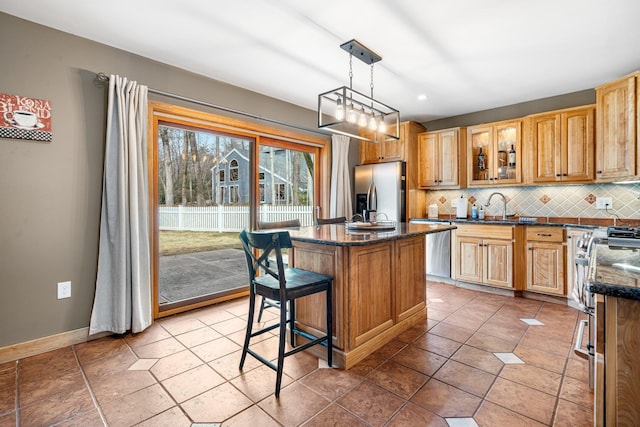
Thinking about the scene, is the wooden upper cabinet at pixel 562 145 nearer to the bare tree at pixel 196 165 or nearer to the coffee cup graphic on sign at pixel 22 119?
the bare tree at pixel 196 165

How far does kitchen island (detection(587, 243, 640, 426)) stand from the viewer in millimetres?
981

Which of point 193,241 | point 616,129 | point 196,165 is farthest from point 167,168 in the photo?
point 616,129

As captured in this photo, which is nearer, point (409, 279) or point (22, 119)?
point (22, 119)

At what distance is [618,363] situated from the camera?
1.01 m

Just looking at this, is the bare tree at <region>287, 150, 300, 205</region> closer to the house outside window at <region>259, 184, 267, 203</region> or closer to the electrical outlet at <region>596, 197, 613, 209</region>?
the house outside window at <region>259, 184, 267, 203</region>

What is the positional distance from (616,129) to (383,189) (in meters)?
2.65

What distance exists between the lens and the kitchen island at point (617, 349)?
981mm

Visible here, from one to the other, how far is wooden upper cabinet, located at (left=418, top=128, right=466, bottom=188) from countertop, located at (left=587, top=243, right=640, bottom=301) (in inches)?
127

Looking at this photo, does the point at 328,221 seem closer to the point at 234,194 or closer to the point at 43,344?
the point at 234,194

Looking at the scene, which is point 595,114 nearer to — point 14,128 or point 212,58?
point 212,58

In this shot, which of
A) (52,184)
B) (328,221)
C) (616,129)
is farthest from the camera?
(328,221)

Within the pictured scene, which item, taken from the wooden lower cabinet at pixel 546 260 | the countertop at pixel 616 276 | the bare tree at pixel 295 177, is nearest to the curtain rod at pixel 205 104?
the bare tree at pixel 295 177

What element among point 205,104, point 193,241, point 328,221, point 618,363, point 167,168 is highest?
point 205,104

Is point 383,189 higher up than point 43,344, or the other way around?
point 383,189
